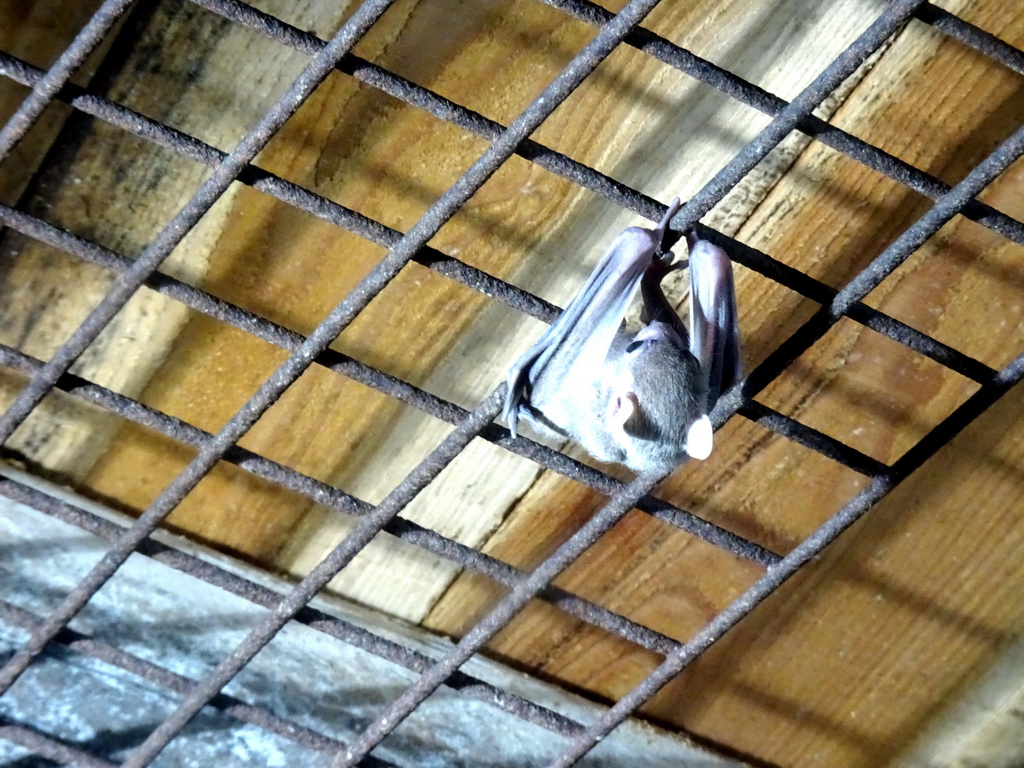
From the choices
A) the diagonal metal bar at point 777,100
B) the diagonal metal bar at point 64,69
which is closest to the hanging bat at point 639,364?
the diagonal metal bar at point 777,100

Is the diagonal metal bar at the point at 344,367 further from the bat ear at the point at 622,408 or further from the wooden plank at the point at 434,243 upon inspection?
the wooden plank at the point at 434,243

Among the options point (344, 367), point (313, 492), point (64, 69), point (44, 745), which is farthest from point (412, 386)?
point (44, 745)

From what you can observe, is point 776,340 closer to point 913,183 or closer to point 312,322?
point 913,183

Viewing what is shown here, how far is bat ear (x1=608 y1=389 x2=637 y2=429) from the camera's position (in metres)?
0.97

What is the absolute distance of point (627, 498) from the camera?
1029 mm

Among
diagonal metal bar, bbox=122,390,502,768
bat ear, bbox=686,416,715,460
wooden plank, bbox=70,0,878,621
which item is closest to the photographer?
bat ear, bbox=686,416,715,460

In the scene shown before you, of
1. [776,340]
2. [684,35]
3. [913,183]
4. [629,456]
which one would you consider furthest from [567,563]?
[684,35]

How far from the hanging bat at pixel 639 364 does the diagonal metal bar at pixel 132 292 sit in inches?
10.5

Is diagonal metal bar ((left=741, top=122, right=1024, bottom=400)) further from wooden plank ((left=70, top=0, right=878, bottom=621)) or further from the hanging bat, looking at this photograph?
wooden plank ((left=70, top=0, right=878, bottom=621))

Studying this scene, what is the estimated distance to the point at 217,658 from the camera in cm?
137

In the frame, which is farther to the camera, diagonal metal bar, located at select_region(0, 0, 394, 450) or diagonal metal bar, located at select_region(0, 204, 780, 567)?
diagonal metal bar, located at select_region(0, 204, 780, 567)

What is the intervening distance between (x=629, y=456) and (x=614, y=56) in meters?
A: 0.55

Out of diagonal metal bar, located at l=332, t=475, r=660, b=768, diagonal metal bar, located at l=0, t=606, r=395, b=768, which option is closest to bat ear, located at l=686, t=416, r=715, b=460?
diagonal metal bar, located at l=332, t=475, r=660, b=768

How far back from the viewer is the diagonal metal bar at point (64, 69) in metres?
0.86
